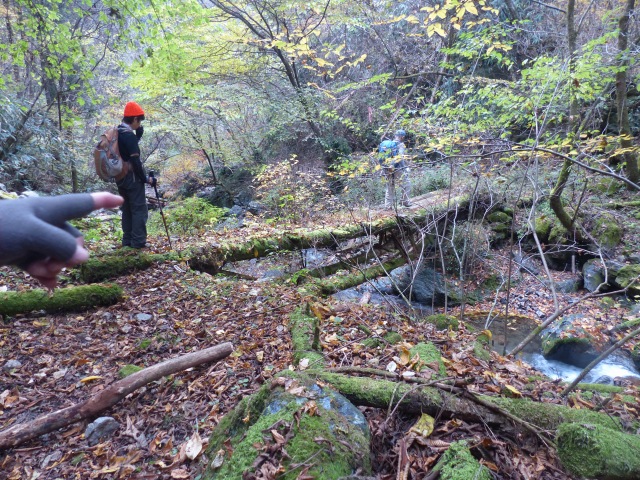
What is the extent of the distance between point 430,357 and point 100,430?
9.54 feet

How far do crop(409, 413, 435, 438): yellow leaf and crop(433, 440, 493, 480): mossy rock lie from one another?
0.25m

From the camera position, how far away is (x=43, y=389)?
3.55 meters

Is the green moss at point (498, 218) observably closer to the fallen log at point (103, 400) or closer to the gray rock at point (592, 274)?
the gray rock at point (592, 274)

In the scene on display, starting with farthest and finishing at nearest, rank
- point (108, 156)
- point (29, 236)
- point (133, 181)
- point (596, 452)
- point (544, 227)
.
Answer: point (544, 227) < point (133, 181) < point (108, 156) < point (596, 452) < point (29, 236)

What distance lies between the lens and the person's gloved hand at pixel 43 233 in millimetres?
1296

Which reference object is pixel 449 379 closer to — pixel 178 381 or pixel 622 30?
pixel 178 381

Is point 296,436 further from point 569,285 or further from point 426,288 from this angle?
point 569,285

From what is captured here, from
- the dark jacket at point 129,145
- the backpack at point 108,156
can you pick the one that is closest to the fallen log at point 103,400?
the backpack at point 108,156

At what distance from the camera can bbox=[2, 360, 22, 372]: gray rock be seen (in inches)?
148

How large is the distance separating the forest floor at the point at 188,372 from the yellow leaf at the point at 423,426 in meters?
0.05

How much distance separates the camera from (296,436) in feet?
6.57

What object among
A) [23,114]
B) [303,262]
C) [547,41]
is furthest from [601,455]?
[547,41]

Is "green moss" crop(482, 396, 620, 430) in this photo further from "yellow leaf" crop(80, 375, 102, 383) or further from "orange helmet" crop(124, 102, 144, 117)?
"orange helmet" crop(124, 102, 144, 117)

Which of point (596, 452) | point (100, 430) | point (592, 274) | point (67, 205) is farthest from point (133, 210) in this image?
point (592, 274)
